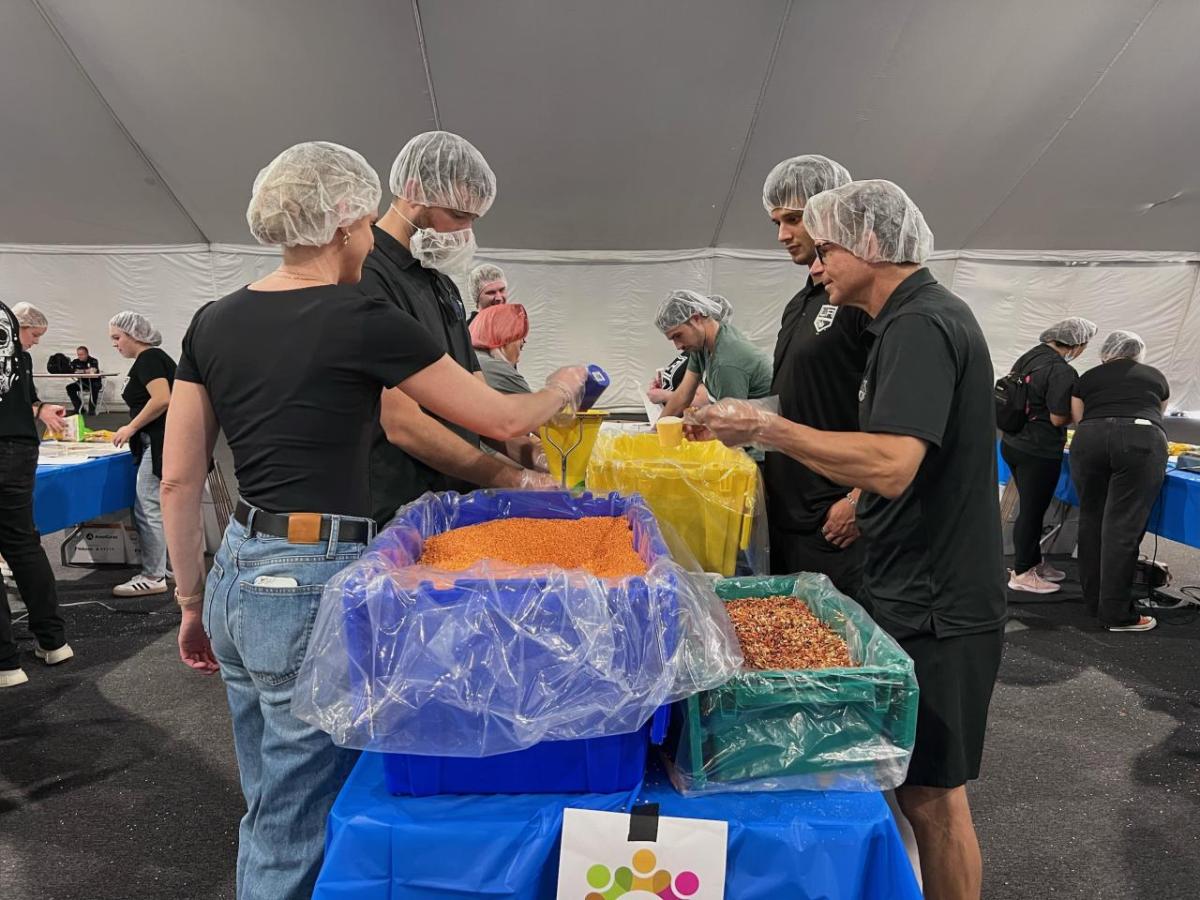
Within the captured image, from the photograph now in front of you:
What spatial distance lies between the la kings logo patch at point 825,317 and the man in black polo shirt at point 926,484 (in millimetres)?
354

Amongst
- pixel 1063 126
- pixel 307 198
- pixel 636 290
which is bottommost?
pixel 307 198

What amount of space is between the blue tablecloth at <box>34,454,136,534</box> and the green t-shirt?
2.94 m

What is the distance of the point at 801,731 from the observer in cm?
99

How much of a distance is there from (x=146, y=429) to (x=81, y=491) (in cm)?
48

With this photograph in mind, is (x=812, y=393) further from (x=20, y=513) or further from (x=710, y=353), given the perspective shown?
(x=20, y=513)

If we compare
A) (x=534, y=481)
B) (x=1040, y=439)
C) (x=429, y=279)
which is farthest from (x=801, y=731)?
(x=1040, y=439)

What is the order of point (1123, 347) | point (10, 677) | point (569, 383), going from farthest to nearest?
point (1123, 347) → point (10, 677) → point (569, 383)

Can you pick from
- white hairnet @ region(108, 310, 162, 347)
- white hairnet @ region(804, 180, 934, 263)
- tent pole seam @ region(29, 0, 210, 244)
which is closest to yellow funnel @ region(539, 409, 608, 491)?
white hairnet @ region(804, 180, 934, 263)

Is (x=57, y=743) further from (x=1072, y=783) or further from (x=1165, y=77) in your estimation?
(x=1165, y=77)

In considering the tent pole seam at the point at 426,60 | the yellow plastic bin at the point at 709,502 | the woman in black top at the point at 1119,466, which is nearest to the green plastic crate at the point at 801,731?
the yellow plastic bin at the point at 709,502

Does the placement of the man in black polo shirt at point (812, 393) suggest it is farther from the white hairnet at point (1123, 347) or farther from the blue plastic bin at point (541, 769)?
Result: the white hairnet at point (1123, 347)

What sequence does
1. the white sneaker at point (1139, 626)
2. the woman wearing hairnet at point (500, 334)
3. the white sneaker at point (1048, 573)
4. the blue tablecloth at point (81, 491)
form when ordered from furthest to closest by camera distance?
the white sneaker at point (1048, 573) → the white sneaker at point (1139, 626) → the blue tablecloth at point (81, 491) → the woman wearing hairnet at point (500, 334)

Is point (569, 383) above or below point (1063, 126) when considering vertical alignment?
below

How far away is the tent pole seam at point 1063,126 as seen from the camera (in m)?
4.96
